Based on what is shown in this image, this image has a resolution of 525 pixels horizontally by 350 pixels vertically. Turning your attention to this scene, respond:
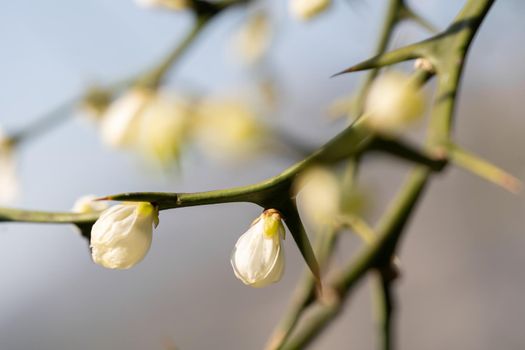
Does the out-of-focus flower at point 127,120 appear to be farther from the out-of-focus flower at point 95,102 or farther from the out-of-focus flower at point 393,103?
the out-of-focus flower at point 393,103

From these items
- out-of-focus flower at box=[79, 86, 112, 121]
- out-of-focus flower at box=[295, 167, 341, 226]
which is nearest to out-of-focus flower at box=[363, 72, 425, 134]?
out-of-focus flower at box=[295, 167, 341, 226]

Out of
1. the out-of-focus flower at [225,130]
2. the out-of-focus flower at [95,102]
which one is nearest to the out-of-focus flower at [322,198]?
the out-of-focus flower at [225,130]

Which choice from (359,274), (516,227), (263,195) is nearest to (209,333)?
(516,227)

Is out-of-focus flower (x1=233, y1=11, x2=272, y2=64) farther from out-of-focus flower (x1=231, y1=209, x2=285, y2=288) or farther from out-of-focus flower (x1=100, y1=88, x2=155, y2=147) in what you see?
out-of-focus flower (x1=231, y1=209, x2=285, y2=288)

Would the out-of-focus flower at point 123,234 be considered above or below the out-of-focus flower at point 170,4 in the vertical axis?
above

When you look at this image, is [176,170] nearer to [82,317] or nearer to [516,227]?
[516,227]

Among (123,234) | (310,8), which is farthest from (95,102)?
(123,234)
